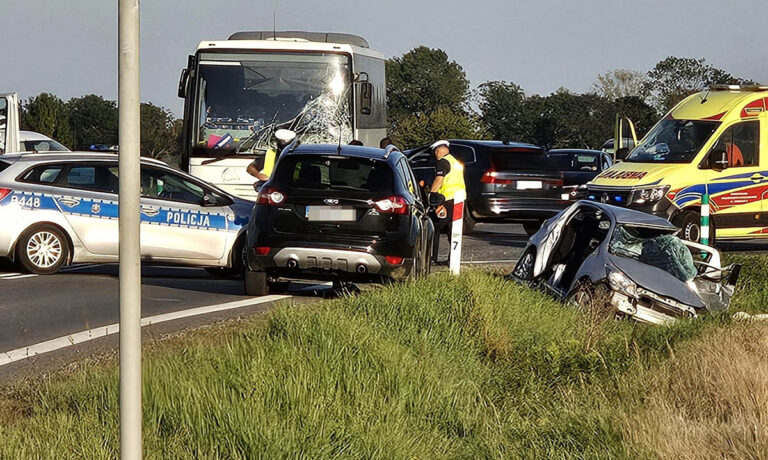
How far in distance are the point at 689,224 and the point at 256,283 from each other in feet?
27.2

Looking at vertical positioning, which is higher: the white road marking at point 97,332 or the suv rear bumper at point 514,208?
the suv rear bumper at point 514,208

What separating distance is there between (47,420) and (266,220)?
727cm

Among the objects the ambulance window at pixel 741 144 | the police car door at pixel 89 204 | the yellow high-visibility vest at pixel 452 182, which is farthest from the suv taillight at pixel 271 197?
the ambulance window at pixel 741 144

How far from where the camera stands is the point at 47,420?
273 inches

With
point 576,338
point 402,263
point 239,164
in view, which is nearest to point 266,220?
point 402,263

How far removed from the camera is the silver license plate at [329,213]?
1399 cm

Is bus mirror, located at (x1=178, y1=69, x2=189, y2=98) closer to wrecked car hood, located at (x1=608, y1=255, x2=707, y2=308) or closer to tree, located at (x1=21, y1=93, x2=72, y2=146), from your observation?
wrecked car hood, located at (x1=608, y1=255, x2=707, y2=308)

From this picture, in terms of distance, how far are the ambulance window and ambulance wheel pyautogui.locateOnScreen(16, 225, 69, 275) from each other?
9.95 m

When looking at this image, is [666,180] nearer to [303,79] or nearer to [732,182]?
[732,182]

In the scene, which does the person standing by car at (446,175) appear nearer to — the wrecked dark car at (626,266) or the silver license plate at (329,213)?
the wrecked dark car at (626,266)

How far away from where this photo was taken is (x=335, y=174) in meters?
14.2

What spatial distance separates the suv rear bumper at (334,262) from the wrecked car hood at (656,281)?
2.35m

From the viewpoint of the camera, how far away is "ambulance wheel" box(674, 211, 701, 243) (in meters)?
20.3

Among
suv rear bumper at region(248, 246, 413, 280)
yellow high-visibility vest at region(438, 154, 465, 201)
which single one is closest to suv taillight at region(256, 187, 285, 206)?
suv rear bumper at region(248, 246, 413, 280)
